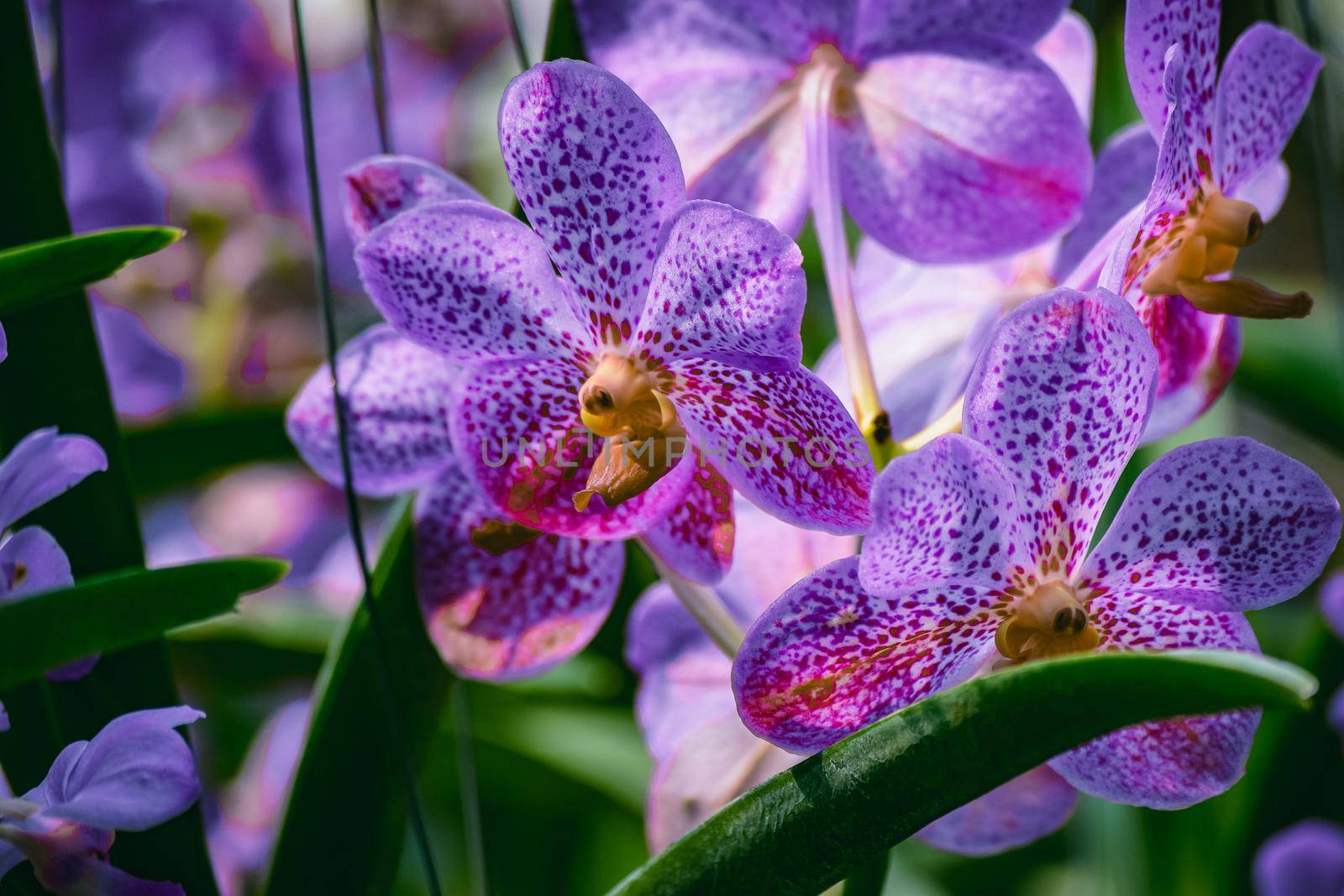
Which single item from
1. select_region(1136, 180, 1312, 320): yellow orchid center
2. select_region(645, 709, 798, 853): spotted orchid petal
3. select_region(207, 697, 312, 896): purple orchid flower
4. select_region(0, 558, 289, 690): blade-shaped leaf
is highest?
select_region(1136, 180, 1312, 320): yellow orchid center

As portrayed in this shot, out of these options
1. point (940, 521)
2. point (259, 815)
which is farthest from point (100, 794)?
point (259, 815)

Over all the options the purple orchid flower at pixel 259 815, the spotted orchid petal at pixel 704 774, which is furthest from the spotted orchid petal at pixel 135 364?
the spotted orchid petal at pixel 704 774

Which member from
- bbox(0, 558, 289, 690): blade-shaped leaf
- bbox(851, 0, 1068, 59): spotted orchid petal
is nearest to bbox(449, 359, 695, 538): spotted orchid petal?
bbox(0, 558, 289, 690): blade-shaped leaf

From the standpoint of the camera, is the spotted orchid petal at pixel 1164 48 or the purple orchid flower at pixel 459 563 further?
the purple orchid flower at pixel 459 563

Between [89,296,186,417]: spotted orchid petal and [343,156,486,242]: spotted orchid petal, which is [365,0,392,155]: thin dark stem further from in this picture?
[89,296,186,417]: spotted orchid petal

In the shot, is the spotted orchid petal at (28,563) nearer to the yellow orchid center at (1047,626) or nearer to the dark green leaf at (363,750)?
the dark green leaf at (363,750)

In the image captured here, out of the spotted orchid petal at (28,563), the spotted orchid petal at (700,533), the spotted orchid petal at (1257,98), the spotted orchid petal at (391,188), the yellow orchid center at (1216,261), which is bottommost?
the spotted orchid petal at (700,533)
